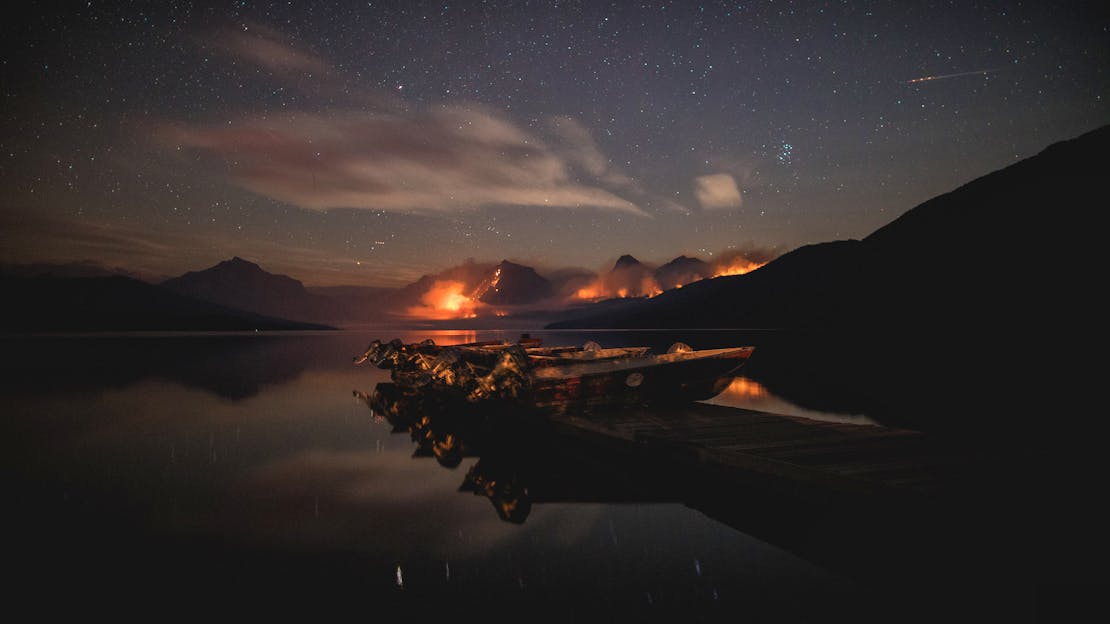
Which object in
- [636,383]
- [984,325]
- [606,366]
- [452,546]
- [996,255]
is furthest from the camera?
[996,255]

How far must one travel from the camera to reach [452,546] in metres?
7.00

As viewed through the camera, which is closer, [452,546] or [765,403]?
[452,546]

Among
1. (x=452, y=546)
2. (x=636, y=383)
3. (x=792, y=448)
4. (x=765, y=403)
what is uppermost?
(x=636, y=383)

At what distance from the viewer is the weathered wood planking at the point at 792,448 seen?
6.51 meters

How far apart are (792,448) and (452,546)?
17.9ft

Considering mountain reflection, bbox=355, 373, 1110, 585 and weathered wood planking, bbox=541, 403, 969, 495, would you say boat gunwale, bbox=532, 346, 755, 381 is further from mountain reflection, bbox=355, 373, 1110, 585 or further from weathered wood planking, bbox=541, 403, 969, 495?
mountain reflection, bbox=355, 373, 1110, 585

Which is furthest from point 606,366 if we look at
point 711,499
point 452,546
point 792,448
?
point 452,546

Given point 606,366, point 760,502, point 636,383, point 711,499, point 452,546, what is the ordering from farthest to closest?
point 636,383 < point 606,366 < point 711,499 < point 760,502 < point 452,546

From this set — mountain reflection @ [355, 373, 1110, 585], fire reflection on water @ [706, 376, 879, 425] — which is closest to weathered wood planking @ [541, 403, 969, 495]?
mountain reflection @ [355, 373, 1110, 585]

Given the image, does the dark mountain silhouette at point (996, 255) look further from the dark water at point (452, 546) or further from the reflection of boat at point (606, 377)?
the dark water at point (452, 546)

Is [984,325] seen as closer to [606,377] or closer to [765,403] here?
[765,403]

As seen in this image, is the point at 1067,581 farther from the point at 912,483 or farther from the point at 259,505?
the point at 259,505

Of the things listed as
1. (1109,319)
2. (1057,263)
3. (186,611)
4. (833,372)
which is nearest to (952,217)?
(1057,263)

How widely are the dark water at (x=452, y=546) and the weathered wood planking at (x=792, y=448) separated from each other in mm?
659
